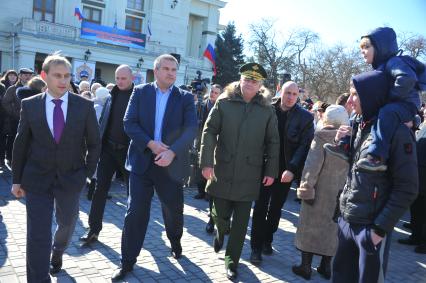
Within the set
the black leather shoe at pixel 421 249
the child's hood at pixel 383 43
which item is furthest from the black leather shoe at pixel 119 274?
the black leather shoe at pixel 421 249

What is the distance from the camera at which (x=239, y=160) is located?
429 centimetres

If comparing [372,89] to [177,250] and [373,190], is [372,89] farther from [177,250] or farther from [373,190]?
[177,250]

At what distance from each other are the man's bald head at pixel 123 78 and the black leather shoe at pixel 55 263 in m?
2.14

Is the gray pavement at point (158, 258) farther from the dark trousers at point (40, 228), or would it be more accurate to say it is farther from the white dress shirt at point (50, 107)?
the white dress shirt at point (50, 107)

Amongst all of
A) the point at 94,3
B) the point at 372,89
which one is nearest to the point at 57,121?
the point at 372,89

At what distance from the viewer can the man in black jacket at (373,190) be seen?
2.47m

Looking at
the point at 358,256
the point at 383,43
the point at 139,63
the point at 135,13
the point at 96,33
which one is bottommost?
the point at 358,256

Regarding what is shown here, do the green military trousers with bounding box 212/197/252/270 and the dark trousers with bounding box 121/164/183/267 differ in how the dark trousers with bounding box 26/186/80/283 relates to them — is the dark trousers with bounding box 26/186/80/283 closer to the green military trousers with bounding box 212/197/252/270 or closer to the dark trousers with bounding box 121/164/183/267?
the dark trousers with bounding box 121/164/183/267

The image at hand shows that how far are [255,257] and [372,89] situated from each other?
2785 millimetres

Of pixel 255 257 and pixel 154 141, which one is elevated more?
pixel 154 141

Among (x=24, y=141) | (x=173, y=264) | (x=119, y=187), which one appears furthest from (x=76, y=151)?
(x=119, y=187)

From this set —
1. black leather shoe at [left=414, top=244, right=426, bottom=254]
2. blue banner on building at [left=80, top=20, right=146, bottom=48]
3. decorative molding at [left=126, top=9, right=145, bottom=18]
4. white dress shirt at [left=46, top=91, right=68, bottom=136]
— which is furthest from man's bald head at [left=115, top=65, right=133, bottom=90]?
decorative molding at [left=126, top=9, right=145, bottom=18]

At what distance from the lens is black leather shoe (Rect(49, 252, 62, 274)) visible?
3885mm

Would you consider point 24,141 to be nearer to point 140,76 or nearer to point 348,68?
point 140,76
